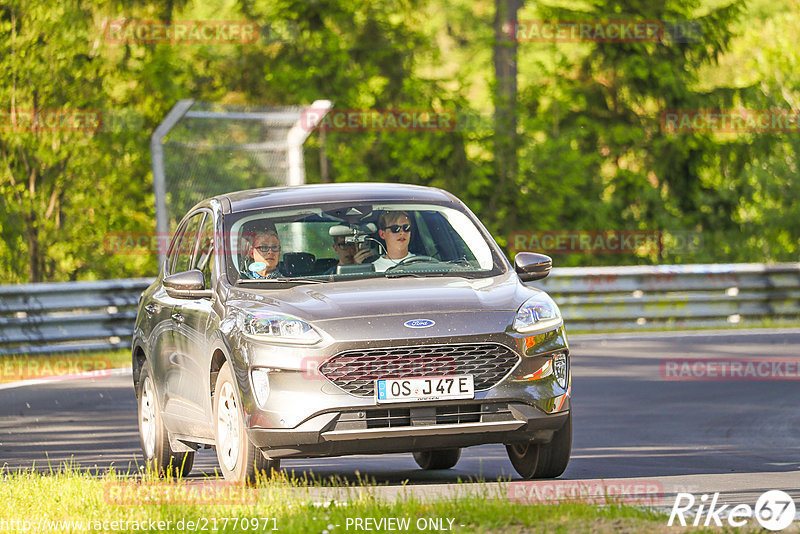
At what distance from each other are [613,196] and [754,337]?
15391 mm

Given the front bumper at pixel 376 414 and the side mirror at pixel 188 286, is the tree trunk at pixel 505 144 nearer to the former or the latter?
the side mirror at pixel 188 286

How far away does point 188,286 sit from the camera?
9.12 metres

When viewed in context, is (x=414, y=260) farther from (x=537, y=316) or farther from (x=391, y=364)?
(x=391, y=364)

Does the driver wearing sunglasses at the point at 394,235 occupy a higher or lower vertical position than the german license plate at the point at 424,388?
higher

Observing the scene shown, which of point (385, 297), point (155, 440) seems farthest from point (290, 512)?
point (155, 440)

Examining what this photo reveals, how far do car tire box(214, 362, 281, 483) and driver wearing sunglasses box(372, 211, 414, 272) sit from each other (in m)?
1.22

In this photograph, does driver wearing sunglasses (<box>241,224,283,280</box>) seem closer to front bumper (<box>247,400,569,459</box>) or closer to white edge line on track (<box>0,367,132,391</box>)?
front bumper (<box>247,400,569,459</box>)

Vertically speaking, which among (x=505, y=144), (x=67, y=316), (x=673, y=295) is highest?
(x=505, y=144)

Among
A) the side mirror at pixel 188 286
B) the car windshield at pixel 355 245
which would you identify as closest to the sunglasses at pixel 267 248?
the car windshield at pixel 355 245

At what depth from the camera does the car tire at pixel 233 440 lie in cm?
836

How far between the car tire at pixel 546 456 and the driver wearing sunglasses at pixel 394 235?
1.29m

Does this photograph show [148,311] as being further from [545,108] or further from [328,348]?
[545,108]

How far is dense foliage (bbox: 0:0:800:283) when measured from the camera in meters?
28.2

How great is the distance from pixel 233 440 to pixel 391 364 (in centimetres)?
108
